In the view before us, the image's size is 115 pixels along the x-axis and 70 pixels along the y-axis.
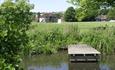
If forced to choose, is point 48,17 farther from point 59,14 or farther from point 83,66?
point 83,66

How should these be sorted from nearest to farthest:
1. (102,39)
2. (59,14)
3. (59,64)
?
(59,64) → (102,39) → (59,14)

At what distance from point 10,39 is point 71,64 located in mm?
15348

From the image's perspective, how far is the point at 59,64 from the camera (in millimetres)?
21188

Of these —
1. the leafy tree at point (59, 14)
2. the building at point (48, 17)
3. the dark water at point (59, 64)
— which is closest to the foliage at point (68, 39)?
the dark water at point (59, 64)

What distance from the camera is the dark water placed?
1961 cm

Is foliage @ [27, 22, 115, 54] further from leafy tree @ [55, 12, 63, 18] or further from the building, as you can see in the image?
the building

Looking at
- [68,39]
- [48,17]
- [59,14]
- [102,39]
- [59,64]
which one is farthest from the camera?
[48,17]

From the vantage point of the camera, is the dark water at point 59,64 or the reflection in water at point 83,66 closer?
the reflection in water at point 83,66

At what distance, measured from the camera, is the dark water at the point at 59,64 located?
64.3 ft

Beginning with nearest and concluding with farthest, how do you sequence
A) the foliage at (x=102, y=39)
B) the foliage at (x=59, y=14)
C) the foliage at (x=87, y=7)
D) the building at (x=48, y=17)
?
the foliage at (x=87, y=7)
the foliage at (x=102, y=39)
the foliage at (x=59, y=14)
the building at (x=48, y=17)

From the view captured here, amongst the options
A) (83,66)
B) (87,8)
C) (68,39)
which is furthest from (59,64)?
(68,39)

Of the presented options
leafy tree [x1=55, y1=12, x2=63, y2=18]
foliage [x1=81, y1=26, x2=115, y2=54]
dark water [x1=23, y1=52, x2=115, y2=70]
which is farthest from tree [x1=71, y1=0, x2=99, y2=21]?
leafy tree [x1=55, y1=12, x2=63, y2=18]

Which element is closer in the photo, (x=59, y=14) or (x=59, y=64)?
(x=59, y=64)

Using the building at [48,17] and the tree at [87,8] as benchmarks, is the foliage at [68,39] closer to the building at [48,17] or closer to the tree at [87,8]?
the tree at [87,8]
